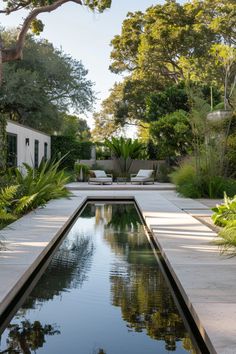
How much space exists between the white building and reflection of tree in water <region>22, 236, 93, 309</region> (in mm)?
10554

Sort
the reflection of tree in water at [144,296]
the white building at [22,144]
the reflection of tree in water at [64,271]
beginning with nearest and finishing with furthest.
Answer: the reflection of tree in water at [144,296] < the reflection of tree in water at [64,271] < the white building at [22,144]

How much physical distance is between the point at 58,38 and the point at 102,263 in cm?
2681

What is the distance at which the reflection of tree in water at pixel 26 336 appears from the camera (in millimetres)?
3670

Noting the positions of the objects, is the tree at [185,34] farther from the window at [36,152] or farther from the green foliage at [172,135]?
the window at [36,152]

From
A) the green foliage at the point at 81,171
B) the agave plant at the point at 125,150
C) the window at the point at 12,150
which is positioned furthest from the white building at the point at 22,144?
the agave plant at the point at 125,150

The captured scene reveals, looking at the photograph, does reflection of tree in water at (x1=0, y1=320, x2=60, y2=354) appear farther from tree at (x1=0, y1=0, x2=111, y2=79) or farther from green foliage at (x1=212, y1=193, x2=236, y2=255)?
tree at (x1=0, y1=0, x2=111, y2=79)

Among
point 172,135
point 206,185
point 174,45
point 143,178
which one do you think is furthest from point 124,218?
point 174,45

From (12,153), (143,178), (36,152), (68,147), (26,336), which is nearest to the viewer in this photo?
(26,336)

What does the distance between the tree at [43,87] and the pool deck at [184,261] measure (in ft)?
61.4

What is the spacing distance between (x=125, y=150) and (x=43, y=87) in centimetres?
862

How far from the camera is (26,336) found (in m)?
3.92

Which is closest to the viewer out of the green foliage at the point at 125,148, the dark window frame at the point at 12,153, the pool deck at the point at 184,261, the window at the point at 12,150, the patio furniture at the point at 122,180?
the pool deck at the point at 184,261

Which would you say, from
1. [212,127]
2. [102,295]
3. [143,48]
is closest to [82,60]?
[143,48]

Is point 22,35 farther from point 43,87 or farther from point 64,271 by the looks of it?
point 43,87
